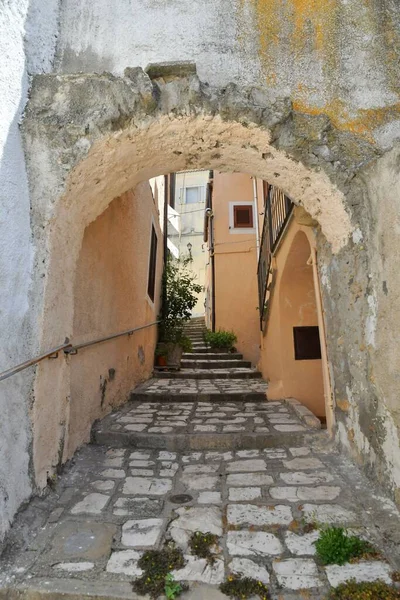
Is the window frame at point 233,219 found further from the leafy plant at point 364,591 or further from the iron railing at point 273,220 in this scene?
the leafy plant at point 364,591

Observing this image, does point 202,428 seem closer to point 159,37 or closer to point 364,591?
point 364,591

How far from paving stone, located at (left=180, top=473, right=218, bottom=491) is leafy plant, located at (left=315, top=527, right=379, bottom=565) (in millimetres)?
901

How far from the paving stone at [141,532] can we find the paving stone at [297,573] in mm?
681

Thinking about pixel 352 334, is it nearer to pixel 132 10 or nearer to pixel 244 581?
pixel 244 581

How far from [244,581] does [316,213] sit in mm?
2567

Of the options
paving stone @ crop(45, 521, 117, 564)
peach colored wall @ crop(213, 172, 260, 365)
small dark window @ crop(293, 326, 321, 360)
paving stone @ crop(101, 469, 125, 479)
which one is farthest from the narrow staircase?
peach colored wall @ crop(213, 172, 260, 365)

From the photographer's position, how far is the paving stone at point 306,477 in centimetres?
264

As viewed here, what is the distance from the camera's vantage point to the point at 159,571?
70.8 inches

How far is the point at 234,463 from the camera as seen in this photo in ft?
9.94

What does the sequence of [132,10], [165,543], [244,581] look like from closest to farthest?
[244,581] → [165,543] → [132,10]

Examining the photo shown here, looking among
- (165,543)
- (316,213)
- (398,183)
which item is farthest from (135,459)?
(398,183)

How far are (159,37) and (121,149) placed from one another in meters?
1.04

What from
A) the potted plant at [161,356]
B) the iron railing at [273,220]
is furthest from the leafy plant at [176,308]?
the iron railing at [273,220]

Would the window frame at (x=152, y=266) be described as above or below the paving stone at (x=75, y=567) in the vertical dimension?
above
